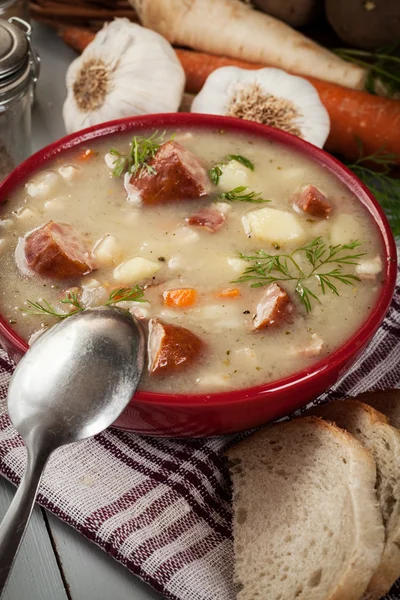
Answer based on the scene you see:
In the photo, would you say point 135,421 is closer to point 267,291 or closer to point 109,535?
point 109,535

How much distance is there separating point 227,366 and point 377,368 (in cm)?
77

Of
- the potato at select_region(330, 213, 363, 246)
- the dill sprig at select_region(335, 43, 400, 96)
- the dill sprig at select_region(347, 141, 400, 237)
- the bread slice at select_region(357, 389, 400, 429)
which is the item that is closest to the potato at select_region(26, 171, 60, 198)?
the potato at select_region(330, 213, 363, 246)

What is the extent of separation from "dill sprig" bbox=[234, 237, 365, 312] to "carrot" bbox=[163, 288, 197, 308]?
0.50 feet

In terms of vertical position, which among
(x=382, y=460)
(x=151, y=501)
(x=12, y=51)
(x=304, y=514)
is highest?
(x=12, y=51)

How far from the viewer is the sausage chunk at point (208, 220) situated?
2.57 meters

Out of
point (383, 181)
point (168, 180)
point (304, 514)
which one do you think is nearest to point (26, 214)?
point (168, 180)

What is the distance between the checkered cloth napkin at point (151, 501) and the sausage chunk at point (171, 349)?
0.37 metres

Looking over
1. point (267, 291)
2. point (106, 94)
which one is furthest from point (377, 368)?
point (106, 94)

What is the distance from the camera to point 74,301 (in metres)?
2.28

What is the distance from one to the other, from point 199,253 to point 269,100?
1.26 meters

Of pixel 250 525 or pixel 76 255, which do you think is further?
pixel 76 255

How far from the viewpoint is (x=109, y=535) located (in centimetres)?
216

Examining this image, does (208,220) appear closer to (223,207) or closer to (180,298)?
(223,207)

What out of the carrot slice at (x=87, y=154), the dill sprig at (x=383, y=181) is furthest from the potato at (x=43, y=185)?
the dill sprig at (x=383, y=181)
